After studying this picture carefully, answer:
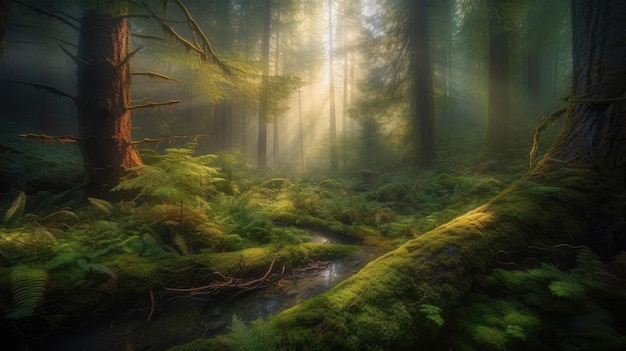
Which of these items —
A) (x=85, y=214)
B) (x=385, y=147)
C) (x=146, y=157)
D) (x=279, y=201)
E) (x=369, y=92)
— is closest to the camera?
(x=85, y=214)

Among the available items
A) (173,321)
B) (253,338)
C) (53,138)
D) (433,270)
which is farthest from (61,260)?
(433,270)

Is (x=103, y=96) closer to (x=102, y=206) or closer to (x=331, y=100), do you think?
(x=102, y=206)

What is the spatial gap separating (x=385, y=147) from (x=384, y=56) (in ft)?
23.5

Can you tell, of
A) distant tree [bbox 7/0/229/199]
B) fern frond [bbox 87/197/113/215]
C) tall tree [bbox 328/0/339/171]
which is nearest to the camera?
fern frond [bbox 87/197/113/215]

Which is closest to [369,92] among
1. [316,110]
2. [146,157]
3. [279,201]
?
[279,201]

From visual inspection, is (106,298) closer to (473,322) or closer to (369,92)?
(473,322)

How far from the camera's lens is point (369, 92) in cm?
1405

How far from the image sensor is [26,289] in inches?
89.4

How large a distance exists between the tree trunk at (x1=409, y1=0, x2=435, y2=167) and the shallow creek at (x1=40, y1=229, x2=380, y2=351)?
33.2ft

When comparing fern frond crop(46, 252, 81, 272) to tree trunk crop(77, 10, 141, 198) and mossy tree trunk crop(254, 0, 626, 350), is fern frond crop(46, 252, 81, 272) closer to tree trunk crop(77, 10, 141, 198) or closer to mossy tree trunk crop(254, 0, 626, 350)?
tree trunk crop(77, 10, 141, 198)

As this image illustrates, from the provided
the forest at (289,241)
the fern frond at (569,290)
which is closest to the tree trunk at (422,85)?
the forest at (289,241)

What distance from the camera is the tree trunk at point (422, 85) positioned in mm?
11656

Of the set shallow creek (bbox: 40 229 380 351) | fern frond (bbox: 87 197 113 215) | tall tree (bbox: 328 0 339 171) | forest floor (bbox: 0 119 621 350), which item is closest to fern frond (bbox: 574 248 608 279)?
forest floor (bbox: 0 119 621 350)

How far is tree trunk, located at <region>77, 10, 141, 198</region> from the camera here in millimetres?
4770
